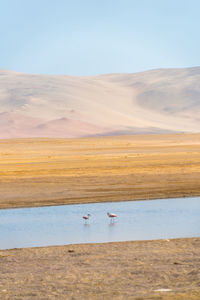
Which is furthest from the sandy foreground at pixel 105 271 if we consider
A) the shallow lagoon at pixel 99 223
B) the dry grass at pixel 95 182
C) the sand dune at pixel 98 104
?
the sand dune at pixel 98 104

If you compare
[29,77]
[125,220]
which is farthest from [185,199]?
[29,77]

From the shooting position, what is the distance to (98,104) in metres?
154

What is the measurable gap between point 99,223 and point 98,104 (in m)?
140

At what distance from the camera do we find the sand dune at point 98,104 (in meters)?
129

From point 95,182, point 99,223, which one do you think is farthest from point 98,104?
point 99,223

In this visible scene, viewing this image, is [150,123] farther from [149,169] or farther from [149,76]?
[149,169]

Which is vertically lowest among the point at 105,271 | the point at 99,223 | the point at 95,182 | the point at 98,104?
the point at 105,271

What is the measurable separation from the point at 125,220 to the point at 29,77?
161m

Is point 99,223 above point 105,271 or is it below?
above

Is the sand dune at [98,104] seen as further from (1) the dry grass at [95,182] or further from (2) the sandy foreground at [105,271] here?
(2) the sandy foreground at [105,271]

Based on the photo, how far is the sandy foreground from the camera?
772cm

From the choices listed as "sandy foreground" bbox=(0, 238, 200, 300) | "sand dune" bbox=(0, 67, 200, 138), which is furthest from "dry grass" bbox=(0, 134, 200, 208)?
"sand dune" bbox=(0, 67, 200, 138)

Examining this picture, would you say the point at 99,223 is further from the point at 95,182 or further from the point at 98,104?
the point at 98,104

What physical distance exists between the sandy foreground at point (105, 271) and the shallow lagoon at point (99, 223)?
1.45 meters
